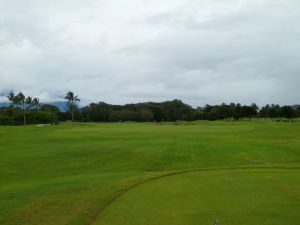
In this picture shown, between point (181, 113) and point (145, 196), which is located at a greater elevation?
point (181, 113)

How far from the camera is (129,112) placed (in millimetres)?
174625

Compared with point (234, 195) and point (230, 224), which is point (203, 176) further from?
point (230, 224)

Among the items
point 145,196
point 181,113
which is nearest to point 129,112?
point 181,113

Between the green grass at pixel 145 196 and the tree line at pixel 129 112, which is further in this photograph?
the tree line at pixel 129 112

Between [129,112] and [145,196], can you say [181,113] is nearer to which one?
[129,112]

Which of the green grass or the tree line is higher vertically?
the tree line

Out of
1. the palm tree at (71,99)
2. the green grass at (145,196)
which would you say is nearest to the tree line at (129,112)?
the palm tree at (71,99)

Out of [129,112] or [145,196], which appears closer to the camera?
[145,196]

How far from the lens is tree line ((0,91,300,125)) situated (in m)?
130

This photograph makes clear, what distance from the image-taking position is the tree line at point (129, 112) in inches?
5103

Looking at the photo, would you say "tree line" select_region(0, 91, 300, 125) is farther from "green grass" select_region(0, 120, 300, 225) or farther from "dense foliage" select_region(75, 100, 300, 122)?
"green grass" select_region(0, 120, 300, 225)

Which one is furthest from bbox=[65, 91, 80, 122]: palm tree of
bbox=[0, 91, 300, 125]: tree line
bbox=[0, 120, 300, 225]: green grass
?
bbox=[0, 120, 300, 225]: green grass

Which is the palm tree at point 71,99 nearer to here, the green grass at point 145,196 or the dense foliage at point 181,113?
the dense foliage at point 181,113

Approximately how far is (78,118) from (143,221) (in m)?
161
